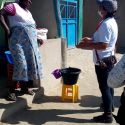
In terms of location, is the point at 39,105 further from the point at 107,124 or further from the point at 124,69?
the point at 124,69

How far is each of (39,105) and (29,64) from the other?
2.69 ft

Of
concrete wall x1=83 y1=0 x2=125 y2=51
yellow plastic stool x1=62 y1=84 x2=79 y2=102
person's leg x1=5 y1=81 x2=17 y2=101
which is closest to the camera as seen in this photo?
person's leg x1=5 y1=81 x2=17 y2=101

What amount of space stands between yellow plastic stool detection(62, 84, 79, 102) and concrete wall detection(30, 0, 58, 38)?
1.77 metres

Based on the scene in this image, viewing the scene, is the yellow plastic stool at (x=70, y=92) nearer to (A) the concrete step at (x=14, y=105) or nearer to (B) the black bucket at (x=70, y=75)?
(B) the black bucket at (x=70, y=75)

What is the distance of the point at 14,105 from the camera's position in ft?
19.5

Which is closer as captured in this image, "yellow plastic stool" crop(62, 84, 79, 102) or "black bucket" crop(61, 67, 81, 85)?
"black bucket" crop(61, 67, 81, 85)

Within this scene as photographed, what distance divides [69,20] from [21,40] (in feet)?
18.8

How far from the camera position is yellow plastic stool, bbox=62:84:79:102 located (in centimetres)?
666

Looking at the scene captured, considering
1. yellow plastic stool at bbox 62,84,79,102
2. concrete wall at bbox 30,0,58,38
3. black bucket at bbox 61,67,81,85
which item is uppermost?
concrete wall at bbox 30,0,58,38

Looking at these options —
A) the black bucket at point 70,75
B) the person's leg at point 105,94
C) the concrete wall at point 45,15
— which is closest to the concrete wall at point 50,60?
the concrete wall at point 45,15

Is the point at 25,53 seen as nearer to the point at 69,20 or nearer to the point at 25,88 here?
the point at 25,88

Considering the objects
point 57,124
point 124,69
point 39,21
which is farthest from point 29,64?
point 124,69

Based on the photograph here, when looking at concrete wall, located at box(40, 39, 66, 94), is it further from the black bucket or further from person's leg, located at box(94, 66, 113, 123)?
person's leg, located at box(94, 66, 113, 123)

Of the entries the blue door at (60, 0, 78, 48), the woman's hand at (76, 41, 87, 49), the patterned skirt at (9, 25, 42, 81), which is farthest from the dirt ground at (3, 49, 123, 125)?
the blue door at (60, 0, 78, 48)
